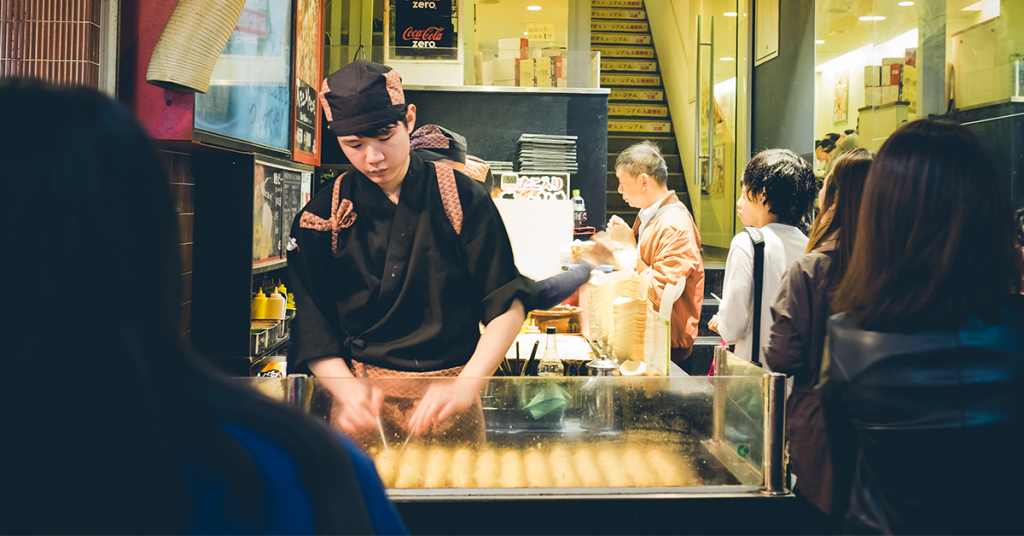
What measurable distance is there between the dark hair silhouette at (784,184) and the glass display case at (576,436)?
1096 millimetres

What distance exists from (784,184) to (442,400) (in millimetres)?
1648

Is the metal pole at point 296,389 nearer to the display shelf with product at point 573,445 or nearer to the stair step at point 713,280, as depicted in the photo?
the display shelf with product at point 573,445

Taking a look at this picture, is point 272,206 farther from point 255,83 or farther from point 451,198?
point 451,198

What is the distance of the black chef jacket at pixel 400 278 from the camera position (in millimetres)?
1621

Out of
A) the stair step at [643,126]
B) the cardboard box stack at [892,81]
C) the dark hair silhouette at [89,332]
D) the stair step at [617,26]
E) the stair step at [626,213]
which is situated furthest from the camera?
the stair step at [617,26]

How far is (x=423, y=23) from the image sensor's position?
575 centimetres

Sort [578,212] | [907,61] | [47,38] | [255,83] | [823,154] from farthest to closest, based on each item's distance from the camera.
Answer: [823,154] < [578,212] < [907,61] < [255,83] < [47,38]

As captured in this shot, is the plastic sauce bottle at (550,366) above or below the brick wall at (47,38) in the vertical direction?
below

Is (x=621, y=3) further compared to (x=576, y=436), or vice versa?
(x=621, y=3)

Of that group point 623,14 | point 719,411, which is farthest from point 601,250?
point 623,14

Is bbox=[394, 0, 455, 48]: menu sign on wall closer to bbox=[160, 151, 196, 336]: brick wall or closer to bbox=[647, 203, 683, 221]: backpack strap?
bbox=[647, 203, 683, 221]: backpack strap

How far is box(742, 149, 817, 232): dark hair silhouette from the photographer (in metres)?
2.51

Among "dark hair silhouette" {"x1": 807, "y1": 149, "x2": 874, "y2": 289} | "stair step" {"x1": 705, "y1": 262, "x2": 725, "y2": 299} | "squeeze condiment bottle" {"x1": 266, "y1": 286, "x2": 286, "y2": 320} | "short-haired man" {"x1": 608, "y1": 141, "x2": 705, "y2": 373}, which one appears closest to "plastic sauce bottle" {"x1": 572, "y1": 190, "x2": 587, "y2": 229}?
"short-haired man" {"x1": 608, "y1": 141, "x2": 705, "y2": 373}

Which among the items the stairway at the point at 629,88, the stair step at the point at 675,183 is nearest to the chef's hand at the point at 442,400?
the stairway at the point at 629,88
